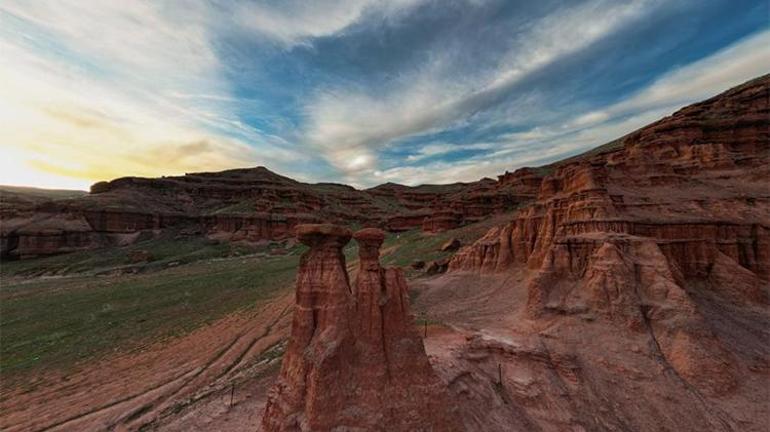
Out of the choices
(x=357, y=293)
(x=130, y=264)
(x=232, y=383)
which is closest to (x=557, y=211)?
(x=357, y=293)

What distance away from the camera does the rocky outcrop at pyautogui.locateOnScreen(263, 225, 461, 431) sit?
845 centimetres

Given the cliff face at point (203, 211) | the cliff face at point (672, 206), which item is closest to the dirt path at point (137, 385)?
the cliff face at point (672, 206)

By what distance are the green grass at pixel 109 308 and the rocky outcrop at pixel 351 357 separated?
18.4 m

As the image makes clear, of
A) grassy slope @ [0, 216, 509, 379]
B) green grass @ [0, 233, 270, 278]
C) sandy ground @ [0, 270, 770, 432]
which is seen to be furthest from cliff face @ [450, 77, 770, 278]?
green grass @ [0, 233, 270, 278]

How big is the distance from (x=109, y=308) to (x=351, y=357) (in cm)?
3130

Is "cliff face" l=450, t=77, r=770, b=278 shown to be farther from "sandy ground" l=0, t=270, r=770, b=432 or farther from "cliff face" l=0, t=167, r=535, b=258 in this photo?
"cliff face" l=0, t=167, r=535, b=258

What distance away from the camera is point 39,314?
27.6 meters

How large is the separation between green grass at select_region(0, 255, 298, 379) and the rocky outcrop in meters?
18.4

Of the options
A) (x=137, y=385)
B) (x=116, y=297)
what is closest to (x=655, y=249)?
(x=137, y=385)

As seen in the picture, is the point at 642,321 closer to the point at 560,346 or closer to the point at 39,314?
the point at 560,346

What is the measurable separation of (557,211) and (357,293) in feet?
65.5

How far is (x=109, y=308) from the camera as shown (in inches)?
1104

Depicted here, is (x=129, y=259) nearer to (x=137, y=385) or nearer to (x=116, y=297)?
(x=116, y=297)

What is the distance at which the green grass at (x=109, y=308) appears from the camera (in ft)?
65.2
